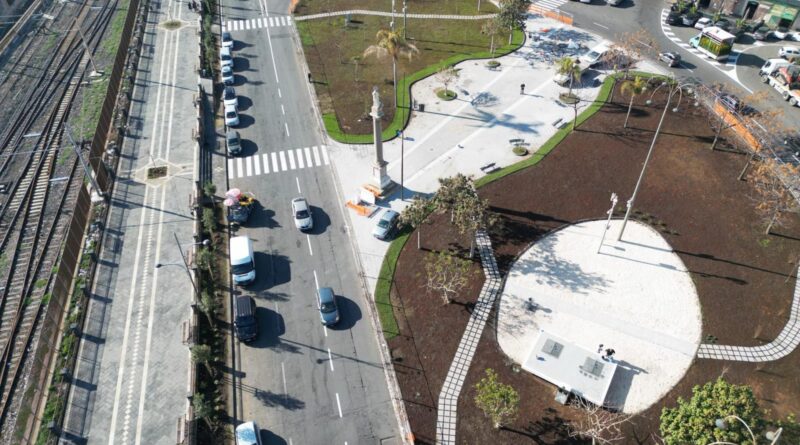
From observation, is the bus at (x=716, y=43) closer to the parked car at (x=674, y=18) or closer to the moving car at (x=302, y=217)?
the parked car at (x=674, y=18)

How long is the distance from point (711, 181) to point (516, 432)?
4097 cm

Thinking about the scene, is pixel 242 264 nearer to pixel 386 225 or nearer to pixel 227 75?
pixel 386 225

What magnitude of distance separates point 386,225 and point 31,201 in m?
46.3

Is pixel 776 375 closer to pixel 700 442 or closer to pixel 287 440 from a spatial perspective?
pixel 700 442

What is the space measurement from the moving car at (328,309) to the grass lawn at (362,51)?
28225 mm

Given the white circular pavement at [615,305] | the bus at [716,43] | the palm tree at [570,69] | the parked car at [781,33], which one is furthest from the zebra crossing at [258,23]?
the parked car at [781,33]

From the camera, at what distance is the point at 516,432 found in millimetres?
41312

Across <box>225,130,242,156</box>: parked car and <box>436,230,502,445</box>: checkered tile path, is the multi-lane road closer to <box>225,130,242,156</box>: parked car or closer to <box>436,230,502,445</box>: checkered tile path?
<box>225,130,242,156</box>: parked car

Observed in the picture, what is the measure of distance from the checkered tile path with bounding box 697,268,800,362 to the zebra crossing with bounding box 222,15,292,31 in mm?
88503

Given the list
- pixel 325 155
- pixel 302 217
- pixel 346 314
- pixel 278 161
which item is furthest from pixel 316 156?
pixel 346 314

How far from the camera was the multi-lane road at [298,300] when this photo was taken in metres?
43.3

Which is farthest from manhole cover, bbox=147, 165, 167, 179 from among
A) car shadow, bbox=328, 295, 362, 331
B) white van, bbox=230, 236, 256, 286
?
car shadow, bbox=328, 295, 362, 331

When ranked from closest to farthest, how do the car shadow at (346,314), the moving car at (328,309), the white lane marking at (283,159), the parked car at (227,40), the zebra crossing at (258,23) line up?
the moving car at (328,309), the car shadow at (346,314), the white lane marking at (283,159), the parked car at (227,40), the zebra crossing at (258,23)

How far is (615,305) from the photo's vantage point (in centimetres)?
4981
